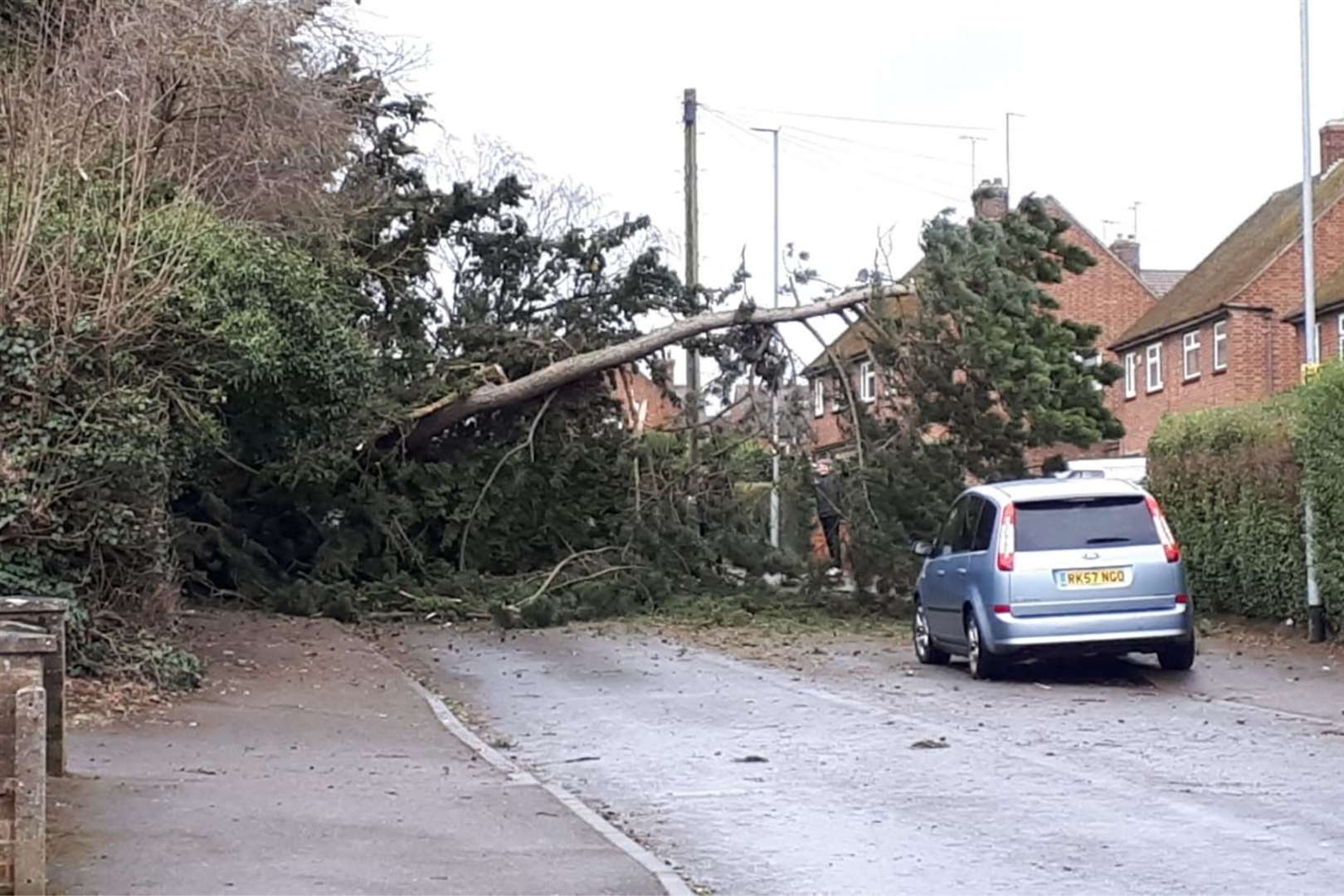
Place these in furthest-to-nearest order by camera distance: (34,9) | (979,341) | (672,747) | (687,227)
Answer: (687,227) < (979,341) < (34,9) < (672,747)

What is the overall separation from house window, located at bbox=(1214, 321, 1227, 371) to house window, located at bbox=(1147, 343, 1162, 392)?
3575 mm

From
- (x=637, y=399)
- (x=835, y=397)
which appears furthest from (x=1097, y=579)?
(x=637, y=399)


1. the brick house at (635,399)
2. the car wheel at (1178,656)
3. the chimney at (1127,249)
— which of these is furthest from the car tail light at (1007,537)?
the chimney at (1127,249)

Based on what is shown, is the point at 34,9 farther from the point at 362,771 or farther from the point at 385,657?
the point at 362,771

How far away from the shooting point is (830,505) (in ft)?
77.0

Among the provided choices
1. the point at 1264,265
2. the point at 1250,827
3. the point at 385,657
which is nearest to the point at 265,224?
the point at 385,657

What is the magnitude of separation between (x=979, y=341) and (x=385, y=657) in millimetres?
8164

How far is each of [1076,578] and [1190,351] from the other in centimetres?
3365

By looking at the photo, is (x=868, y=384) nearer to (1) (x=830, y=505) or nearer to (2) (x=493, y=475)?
(1) (x=830, y=505)

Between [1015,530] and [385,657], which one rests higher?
[1015,530]

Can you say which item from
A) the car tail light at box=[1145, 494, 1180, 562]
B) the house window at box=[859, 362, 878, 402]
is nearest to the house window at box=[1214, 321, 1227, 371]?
the house window at box=[859, 362, 878, 402]

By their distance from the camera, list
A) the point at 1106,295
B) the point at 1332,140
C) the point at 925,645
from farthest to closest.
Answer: the point at 1106,295
the point at 1332,140
the point at 925,645

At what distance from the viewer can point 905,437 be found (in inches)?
917

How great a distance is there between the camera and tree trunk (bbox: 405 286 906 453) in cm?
2492
